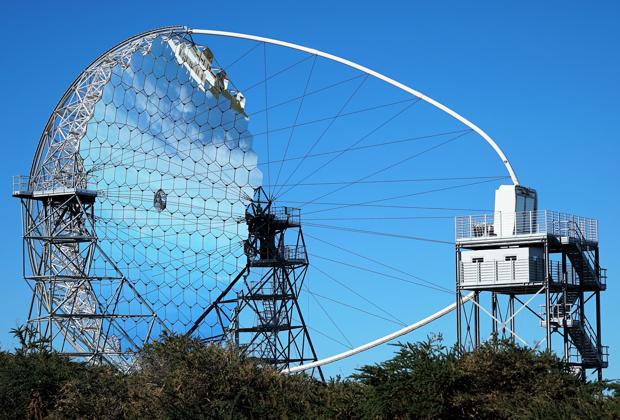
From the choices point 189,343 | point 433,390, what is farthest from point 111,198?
point 433,390

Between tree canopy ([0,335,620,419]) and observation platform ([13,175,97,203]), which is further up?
observation platform ([13,175,97,203])

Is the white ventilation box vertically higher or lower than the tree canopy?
higher

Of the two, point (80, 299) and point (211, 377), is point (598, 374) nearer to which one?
point (211, 377)

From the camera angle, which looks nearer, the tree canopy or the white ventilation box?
the tree canopy

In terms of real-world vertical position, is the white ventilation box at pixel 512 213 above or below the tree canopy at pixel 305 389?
above

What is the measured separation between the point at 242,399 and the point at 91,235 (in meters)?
25.4

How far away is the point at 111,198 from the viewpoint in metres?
84.6

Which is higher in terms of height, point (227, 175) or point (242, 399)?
point (227, 175)

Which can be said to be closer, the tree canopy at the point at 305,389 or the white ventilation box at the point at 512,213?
the tree canopy at the point at 305,389

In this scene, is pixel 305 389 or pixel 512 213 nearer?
pixel 305 389

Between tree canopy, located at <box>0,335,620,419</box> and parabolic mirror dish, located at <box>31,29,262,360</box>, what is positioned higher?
parabolic mirror dish, located at <box>31,29,262,360</box>

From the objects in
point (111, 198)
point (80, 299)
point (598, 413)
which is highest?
point (111, 198)

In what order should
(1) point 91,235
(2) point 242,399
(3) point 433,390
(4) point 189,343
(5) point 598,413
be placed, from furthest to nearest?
1. (1) point 91,235
2. (4) point 189,343
3. (2) point 242,399
4. (3) point 433,390
5. (5) point 598,413

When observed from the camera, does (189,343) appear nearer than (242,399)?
No
